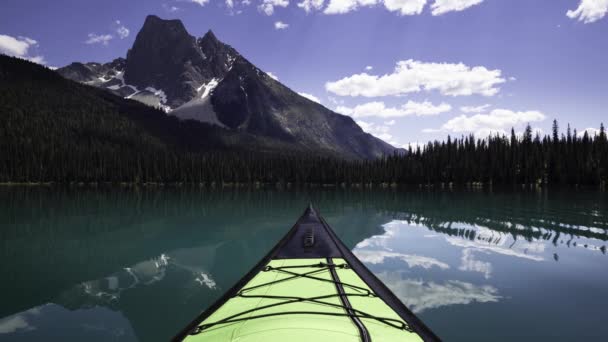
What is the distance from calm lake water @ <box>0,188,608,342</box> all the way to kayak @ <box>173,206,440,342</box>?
2.54 metres

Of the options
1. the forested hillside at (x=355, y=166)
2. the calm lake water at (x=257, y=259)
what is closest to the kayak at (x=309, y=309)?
the calm lake water at (x=257, y=259)

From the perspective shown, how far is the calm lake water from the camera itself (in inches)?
326

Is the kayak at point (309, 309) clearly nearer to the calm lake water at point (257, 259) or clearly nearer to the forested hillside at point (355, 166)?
the calm lake water at point (257, 259)

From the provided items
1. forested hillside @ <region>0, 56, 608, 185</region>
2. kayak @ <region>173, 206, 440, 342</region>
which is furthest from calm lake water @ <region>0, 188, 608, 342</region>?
forested hillside @ <region>0, 56, 608, 185</region>

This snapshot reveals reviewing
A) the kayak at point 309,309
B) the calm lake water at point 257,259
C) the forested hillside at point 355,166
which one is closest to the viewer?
the kayak at point 309,309

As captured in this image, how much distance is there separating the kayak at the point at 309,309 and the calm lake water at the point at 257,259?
254 centimetres

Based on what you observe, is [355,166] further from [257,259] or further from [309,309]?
[309,309]

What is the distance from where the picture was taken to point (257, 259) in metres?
15.1

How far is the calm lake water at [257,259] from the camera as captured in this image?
8.29 metres

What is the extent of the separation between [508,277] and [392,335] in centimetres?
944

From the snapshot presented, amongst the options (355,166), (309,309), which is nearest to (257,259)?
(309,309)

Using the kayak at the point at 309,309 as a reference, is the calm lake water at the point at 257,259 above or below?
below

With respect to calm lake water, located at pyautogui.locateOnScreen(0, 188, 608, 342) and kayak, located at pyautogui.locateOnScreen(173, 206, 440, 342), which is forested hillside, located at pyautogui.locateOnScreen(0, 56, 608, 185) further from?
kayak, located at pyautogui.locateOnScreen(173, 206, 440, 342)

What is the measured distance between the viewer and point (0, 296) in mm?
10516
